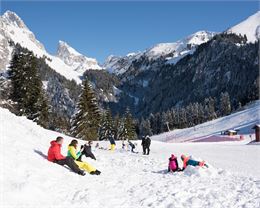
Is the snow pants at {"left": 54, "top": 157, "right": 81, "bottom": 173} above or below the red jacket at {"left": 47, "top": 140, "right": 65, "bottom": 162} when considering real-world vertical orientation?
below

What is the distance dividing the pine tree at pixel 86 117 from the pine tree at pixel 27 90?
708 cm

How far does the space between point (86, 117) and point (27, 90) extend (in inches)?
456

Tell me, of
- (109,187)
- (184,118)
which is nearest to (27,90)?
(109,187)

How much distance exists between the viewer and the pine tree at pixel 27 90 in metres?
52.1

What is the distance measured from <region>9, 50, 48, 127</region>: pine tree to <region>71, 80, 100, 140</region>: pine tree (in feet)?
23.2

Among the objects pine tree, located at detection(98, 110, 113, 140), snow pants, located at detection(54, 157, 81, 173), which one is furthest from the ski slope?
pine tree, located at detection(98, 110, 113, 140)

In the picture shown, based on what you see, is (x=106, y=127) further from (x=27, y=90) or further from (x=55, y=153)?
(x=55, y=153)

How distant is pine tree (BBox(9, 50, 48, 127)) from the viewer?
171 ft

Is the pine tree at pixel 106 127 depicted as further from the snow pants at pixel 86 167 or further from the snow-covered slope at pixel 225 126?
the snow pants at pixel 86 167

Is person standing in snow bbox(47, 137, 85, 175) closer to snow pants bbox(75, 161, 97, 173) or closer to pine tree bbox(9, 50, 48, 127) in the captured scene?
snow pants bbox(75, 161, 97, 173)

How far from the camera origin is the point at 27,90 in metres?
52.3

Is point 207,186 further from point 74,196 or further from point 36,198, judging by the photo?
point 36,198

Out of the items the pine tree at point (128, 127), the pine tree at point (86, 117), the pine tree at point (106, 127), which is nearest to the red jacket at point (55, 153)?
the pine tree at point (86, 117)

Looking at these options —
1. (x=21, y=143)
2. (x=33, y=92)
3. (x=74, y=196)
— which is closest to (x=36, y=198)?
(x=74, y=196)
